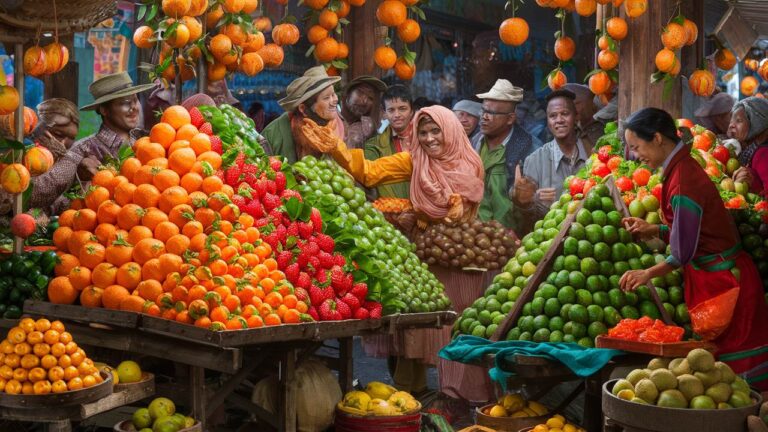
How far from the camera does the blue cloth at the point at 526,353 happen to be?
15.1 ft

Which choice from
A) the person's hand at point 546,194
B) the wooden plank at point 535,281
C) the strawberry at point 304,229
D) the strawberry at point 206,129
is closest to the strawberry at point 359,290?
the strawberry at point 304,229

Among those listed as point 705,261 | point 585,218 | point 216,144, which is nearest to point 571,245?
point 585,218

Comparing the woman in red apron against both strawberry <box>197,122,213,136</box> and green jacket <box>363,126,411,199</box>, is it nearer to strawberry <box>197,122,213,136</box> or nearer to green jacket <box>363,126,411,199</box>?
strawberry <box>197,122,213,136</box>

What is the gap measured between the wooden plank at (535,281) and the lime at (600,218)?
0.10m

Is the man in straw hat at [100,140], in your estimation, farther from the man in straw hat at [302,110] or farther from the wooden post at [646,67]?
the wooden post at [646,67]

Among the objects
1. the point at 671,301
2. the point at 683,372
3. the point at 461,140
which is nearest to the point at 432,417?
the point at 671,301

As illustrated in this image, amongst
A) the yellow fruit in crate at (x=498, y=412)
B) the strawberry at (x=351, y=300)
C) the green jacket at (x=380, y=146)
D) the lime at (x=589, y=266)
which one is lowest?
the yellow fruit in crate at (x=498, y=412)

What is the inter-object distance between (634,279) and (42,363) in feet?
8.95

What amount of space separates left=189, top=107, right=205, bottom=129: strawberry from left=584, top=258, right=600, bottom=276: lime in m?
2.11

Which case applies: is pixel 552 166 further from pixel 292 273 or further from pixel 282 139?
pixel 292 273

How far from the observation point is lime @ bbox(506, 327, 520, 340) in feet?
16.7

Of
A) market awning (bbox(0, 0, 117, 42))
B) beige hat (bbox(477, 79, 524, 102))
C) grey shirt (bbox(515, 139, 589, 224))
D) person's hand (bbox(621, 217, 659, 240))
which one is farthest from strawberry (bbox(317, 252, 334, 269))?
beige hat (bbox(477, 79, 524, 102))

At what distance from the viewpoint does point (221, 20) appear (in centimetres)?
607

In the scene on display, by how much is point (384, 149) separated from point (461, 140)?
0.89m
